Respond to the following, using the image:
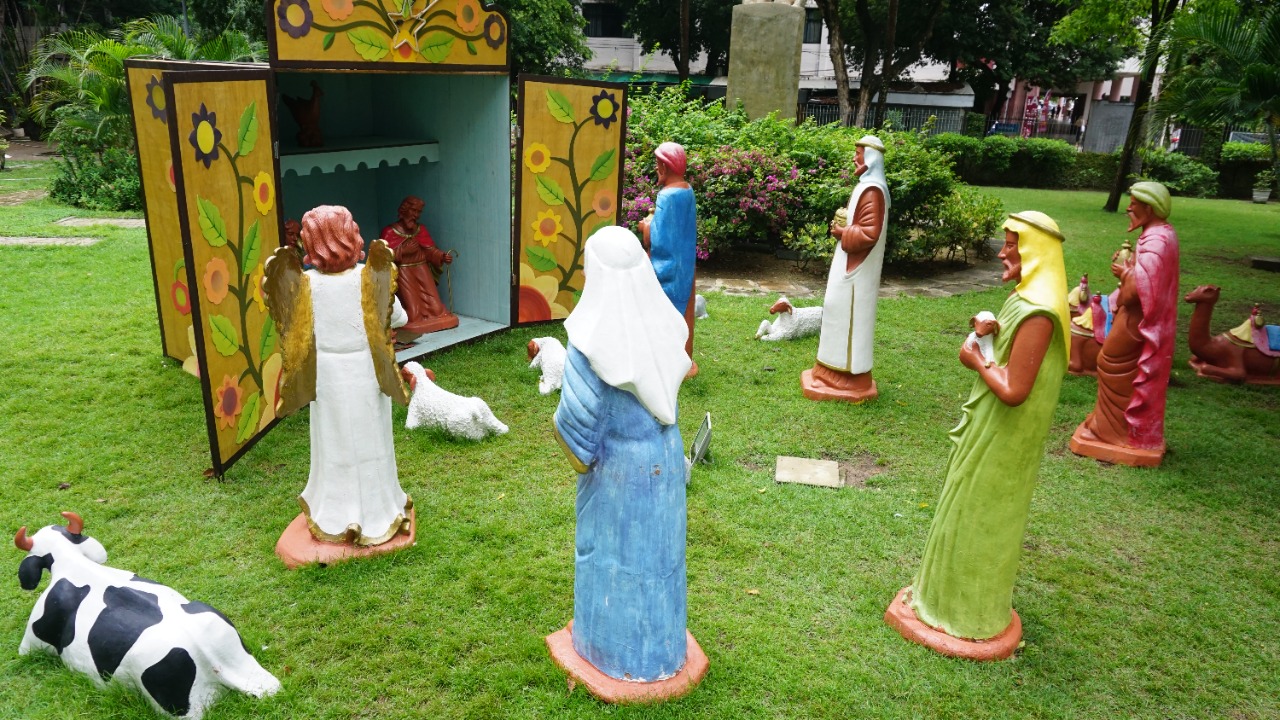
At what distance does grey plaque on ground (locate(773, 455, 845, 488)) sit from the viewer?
226 inches

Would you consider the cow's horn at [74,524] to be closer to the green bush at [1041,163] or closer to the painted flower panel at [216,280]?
the painted flower panel at [216,280]

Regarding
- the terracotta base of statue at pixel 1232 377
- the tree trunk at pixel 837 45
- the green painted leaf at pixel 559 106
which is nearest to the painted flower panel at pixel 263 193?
the green painted leaf at pixel 559 106

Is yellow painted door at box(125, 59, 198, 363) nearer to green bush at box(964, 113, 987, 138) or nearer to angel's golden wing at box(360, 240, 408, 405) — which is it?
angel's golden wing at box(360, 240, 408, 405)

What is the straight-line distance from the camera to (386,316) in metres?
4.50

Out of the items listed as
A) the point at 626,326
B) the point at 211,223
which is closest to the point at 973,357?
the point at 626,326

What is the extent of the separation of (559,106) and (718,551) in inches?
186

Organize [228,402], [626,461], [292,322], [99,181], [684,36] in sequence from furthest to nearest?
1. [684,36]
2. [99,181]
3. [228,402]
4. [292,322]
5. [626,461]

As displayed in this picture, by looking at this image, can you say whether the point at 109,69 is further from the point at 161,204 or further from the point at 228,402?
the point at 228,402

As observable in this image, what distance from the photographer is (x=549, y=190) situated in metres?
8.12

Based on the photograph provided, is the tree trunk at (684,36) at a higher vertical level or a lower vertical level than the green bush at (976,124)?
higher

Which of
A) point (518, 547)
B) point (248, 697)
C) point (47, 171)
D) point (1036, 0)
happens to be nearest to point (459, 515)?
point (518, 547)

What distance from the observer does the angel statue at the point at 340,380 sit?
4.28 m

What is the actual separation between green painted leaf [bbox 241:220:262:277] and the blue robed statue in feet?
10.1

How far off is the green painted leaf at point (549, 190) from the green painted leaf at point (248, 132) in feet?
9.82
